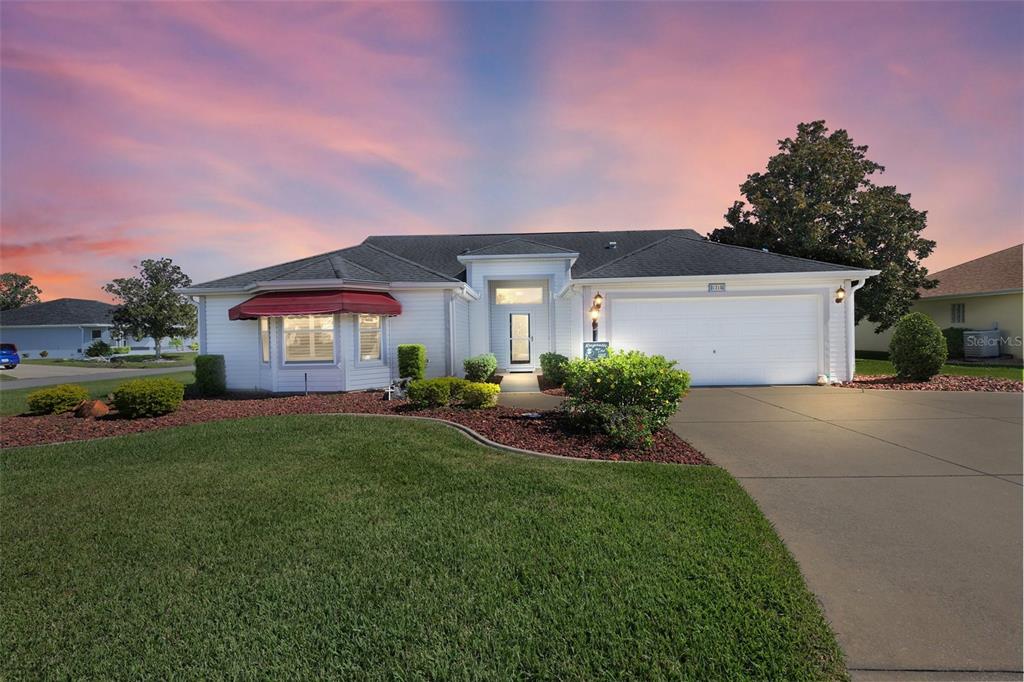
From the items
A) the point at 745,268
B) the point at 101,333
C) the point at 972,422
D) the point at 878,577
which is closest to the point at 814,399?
the point at 972,422

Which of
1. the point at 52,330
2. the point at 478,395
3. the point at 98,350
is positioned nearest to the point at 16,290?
the point at 52,330

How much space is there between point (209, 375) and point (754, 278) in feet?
51.6

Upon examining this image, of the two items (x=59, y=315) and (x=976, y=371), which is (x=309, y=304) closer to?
(x=976, y=371)

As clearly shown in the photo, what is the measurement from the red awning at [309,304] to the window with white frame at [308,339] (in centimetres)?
65

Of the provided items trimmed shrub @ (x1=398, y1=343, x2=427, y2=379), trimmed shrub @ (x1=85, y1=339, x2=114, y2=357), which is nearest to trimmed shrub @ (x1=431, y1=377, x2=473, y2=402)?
trimmed shrub @ (x1=398, y1=343, x2=427, y2=379)

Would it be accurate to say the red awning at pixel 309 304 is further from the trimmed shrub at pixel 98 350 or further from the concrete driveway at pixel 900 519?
the trimmed shrub at pixel 98 350

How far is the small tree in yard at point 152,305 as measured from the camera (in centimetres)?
3059

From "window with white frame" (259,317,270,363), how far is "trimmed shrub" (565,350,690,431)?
383 inches

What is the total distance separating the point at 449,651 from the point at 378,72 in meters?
10.6

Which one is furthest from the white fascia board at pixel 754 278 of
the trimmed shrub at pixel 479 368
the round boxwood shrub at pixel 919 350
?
the trimmed shrub at pixel 479 368

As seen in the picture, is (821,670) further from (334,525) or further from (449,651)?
(334,525)

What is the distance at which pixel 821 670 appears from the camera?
2.15 m

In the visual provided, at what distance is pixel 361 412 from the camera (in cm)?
887

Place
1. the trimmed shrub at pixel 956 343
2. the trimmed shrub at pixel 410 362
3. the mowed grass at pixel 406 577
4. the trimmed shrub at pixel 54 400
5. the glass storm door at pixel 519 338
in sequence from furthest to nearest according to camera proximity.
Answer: the trimmed shrub at pixel 956 343 → the glass storm door at pixel 519 338 → the trimmed shrub at pixel 410 362 → the trimmed shrub at pixel 54 400 → the mowed grass at pixel 406 577
